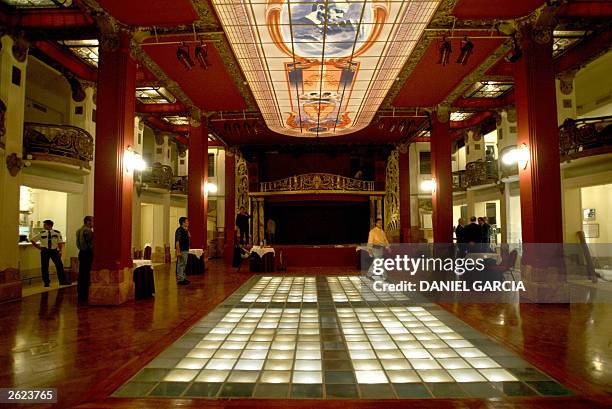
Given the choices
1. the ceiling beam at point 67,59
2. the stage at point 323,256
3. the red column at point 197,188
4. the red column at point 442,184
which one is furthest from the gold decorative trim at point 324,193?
the ceiling beam at point 67,59

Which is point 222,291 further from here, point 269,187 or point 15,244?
point 269,187

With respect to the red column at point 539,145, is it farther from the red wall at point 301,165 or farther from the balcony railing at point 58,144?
the red wall at point 301,165

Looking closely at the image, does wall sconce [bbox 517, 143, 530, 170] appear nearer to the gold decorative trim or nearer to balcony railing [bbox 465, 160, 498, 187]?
balcony railing [bbox 465, 160, 498, 187]

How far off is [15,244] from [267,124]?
7.41m

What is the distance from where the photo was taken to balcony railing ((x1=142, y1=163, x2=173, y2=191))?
15.0 m

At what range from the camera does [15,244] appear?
25.7ft

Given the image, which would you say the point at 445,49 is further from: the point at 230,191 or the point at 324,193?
the point at 230,191

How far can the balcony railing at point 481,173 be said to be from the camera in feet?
48.7

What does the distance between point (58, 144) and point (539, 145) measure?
10.7 m

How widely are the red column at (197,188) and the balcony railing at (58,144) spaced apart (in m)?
2.76

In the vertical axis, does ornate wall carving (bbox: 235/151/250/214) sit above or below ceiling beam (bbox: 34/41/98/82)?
below

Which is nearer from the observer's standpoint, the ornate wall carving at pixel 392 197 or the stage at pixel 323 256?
the stage at pixel 323 256

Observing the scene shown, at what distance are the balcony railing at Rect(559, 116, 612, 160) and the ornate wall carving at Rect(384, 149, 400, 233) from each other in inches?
273

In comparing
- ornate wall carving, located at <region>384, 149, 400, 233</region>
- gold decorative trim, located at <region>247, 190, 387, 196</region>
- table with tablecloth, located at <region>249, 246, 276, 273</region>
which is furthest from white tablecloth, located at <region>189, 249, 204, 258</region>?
ornate wall carving, located at <region>384, 149, 400, 233</region>
